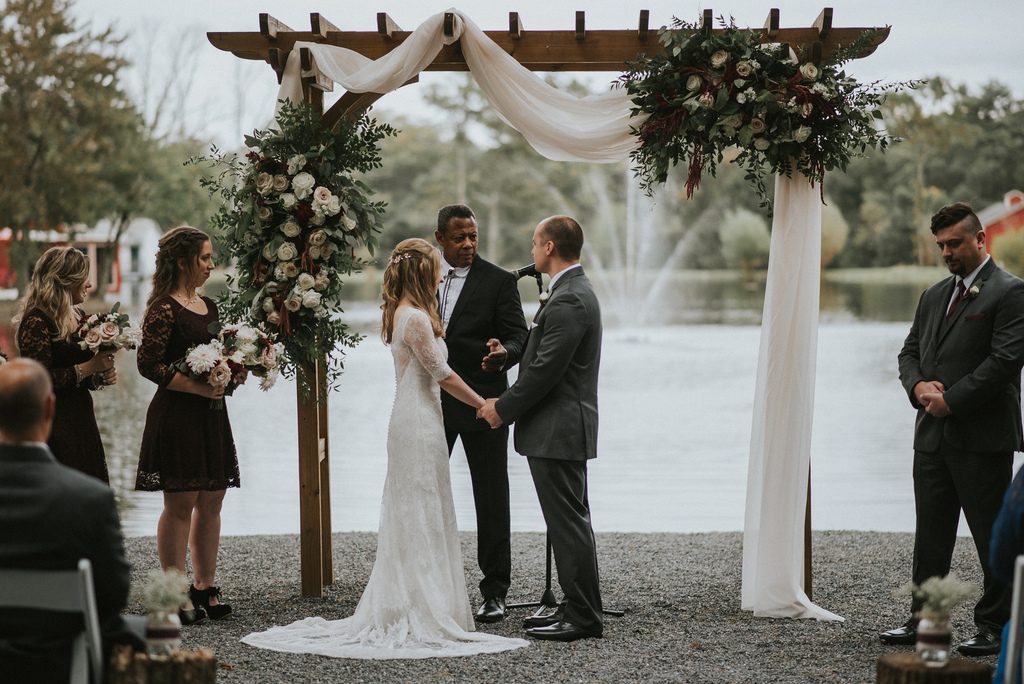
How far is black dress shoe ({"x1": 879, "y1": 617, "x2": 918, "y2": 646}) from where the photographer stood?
5074mm

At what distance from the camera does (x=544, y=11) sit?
3112 centimetres

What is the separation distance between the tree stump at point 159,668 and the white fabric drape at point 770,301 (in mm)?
3138

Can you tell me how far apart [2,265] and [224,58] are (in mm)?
10098

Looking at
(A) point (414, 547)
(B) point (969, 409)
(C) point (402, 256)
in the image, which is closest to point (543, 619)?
(A) point (414, 547)

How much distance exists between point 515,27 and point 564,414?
2.03 metres

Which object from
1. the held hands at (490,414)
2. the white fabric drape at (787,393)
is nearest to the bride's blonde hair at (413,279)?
the held hands at (490,414)

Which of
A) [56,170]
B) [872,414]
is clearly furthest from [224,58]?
[872,414]

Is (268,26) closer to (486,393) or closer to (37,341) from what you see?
(37,341)

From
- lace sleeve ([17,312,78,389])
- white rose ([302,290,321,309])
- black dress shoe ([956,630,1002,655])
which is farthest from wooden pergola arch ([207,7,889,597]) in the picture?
lace sleeve ([17,312,78,389])

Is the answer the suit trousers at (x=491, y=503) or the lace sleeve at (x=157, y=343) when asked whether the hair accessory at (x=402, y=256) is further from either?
the lace sleeve at (x=157, y=343)

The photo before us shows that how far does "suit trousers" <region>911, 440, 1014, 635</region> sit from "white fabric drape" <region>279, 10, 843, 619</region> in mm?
630

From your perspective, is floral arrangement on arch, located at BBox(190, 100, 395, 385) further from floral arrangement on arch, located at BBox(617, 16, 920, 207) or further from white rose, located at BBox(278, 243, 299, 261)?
floral arrangement on arch, located at BBox(617, 16, 920, 207)

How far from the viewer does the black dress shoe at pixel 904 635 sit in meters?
5.07

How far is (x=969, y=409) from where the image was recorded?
4.95 m
